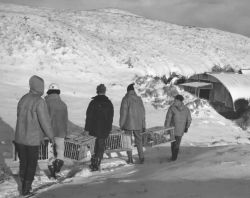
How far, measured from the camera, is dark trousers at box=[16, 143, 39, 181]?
19.8 ft

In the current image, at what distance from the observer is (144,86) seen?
2442 centimetres

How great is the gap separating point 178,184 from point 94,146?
273 centimetres

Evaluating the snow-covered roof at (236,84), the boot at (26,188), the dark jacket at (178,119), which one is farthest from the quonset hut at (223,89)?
the boot at (26,188)

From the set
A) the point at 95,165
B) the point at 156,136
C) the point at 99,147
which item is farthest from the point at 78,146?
the point at 156,136

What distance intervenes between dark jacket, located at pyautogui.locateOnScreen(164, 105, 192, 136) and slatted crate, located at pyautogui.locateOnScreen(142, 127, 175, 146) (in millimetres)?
249

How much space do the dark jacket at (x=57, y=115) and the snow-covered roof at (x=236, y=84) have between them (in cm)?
2075

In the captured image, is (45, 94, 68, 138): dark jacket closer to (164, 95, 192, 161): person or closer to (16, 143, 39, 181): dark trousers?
(16, 143, 39, 181): dark trousers

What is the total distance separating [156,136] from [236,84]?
19539 mm

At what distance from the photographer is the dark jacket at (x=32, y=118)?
5930 mm

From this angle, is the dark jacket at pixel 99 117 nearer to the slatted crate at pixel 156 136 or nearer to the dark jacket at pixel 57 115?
the dark jacket at pixel 57 115

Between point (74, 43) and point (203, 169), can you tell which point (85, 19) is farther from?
point (203, 169)

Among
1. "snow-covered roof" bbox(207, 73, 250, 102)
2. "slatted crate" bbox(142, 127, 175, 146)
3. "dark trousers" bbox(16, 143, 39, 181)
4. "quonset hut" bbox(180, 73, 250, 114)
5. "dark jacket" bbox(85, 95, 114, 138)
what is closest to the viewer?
"dark trousers" bbox(16, 143, 39, 181)

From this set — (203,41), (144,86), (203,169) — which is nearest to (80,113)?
(144,86)

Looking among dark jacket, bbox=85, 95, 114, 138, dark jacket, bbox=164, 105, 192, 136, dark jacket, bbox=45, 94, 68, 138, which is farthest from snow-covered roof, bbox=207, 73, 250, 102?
dark jacket, bbox=45, 94, 68, 138
